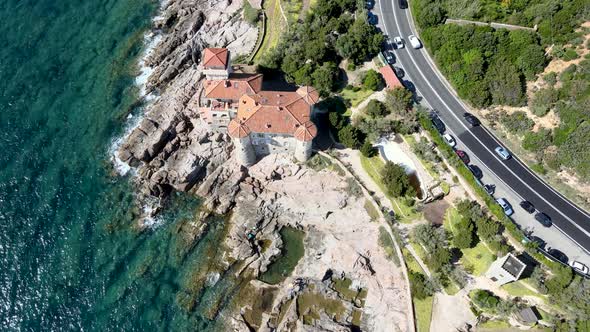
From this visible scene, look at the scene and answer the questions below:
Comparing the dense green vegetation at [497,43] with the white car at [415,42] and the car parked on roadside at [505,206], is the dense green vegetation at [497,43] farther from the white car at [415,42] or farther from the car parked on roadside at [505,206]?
the car parked on roadside at [505,206]

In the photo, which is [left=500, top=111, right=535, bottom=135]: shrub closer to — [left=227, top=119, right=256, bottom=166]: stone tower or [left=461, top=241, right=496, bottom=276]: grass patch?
[left=461, top=241, right=496, bottom=276]: grass patch

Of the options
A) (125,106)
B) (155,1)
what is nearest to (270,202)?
(125,106)

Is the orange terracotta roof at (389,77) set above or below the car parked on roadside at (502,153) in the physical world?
above

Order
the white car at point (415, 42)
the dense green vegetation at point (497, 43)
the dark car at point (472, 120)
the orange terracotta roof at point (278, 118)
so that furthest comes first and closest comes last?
1. the white car at point (415, 42)
2. the dark car at point (472, 120)
3. the dense green vegetation at point (497, 43)
4. the orange terracotta roof at point (278, 118)

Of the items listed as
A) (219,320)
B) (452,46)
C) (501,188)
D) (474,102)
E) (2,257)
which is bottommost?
(219,320)

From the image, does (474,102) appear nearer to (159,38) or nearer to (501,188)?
(501,188)

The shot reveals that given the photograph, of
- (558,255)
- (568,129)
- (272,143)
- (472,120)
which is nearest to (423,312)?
(558,255)

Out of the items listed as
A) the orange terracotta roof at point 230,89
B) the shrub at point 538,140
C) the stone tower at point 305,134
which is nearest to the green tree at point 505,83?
the shrub at point 538,140
